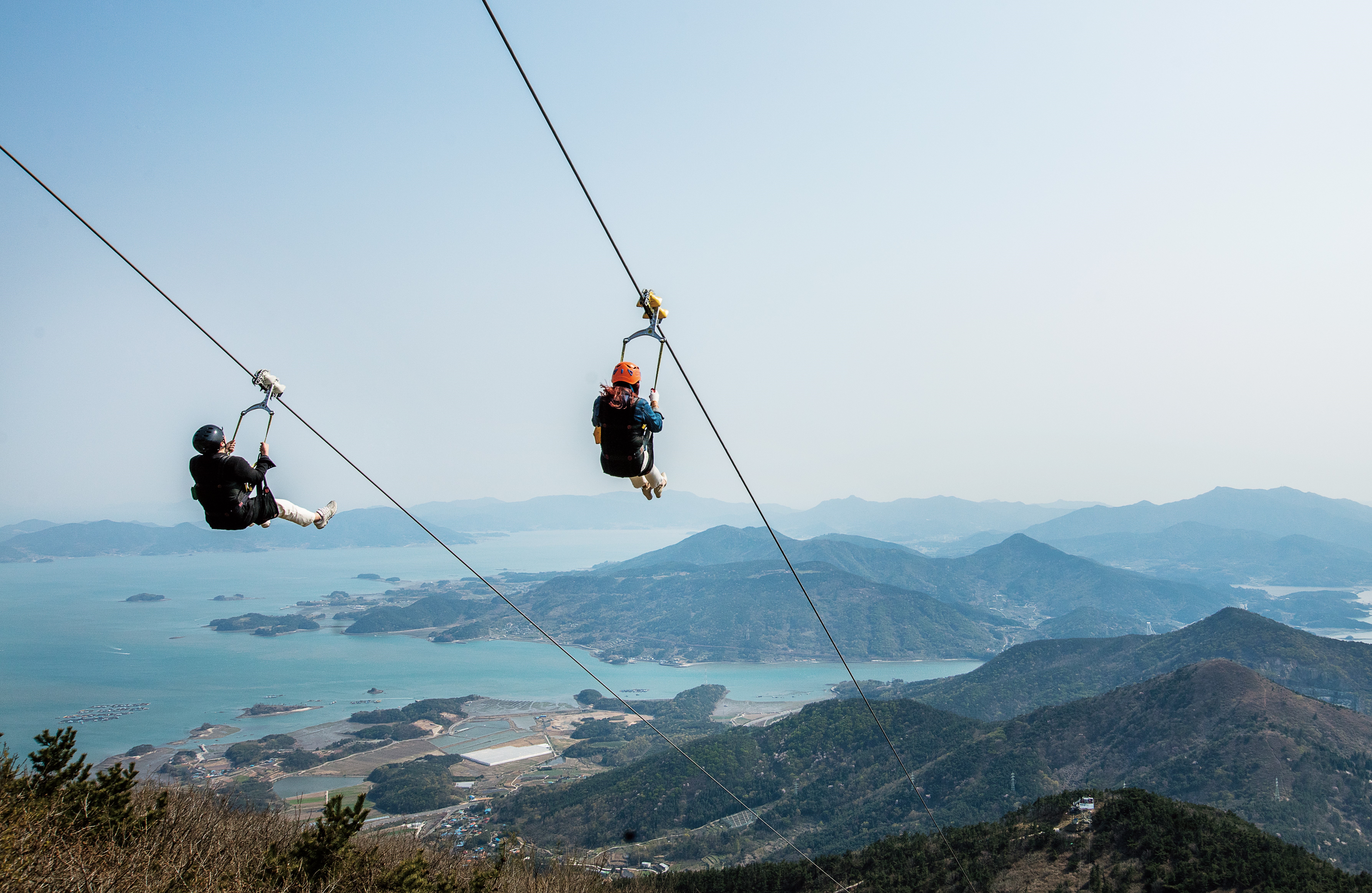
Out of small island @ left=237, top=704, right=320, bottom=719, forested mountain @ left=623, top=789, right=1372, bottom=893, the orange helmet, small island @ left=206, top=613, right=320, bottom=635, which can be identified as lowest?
small island @ left=237, top=704, right=320, bottom=719

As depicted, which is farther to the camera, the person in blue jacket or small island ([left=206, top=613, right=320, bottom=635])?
small island ([left=206, top=613, right=320, bottom=635])

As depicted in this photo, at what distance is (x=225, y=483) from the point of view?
5.72 metres

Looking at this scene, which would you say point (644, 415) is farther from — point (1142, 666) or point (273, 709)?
point (1142, 666)

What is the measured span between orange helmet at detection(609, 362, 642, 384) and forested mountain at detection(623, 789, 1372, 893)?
22533mm

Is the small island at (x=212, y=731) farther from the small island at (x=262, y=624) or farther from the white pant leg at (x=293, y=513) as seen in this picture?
the white pant leg at (x=293, y=513)

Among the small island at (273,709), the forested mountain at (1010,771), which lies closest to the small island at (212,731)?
the small island at (273,709)

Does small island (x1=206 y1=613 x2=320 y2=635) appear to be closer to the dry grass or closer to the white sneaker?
the dry grass

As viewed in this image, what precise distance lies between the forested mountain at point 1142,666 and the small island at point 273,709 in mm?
110125

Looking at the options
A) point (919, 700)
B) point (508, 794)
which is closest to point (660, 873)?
point (508, 794)

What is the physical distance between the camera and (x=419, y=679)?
15400 cm

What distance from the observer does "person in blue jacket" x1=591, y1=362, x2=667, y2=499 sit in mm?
5930

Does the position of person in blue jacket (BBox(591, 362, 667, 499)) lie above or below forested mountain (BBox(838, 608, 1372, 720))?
above

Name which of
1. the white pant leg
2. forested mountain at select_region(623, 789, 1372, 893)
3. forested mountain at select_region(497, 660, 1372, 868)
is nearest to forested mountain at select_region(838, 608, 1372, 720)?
forested mountain at select_region(497, 660, 1372, 868)

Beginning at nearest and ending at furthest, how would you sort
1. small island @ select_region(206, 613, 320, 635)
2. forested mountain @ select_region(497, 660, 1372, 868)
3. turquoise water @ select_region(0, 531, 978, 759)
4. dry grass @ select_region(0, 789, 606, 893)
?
1. dry grass @ select_region(0, 789, 606, 893)
2. forested mountain @ select_region(497, 660, 1372, 868)
3. turquoise water @ select_region(0, 531, 978, 759)
4. small island @ select_region(206, 613, 320, 635)
